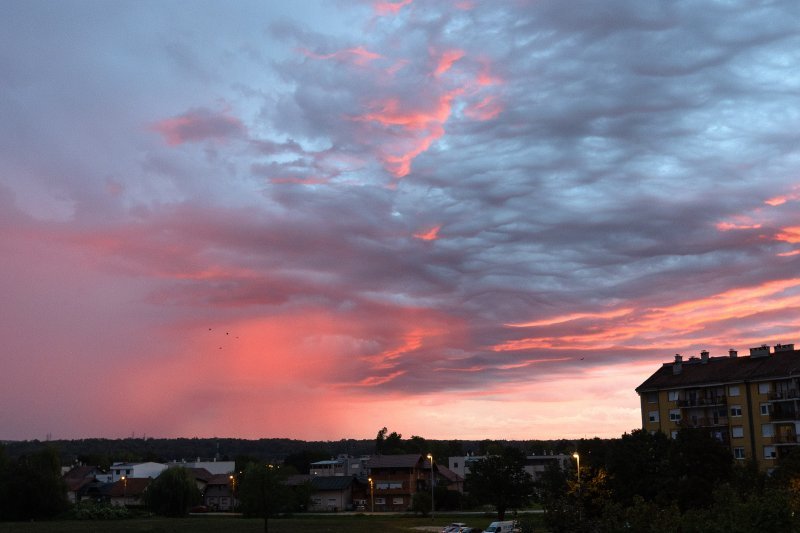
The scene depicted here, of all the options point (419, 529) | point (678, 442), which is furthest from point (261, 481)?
point (678, 442)

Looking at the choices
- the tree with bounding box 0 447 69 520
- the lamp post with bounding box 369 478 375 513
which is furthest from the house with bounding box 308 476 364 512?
the tree with bounding box 0 447 69 520

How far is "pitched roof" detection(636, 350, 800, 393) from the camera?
106 metres

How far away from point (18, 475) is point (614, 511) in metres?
129

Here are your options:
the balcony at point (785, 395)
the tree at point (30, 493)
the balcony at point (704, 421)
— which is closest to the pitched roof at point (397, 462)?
the tree at point (30, 493)

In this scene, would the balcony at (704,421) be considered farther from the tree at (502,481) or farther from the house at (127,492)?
the house at (127,492)

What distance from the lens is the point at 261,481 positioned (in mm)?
91750

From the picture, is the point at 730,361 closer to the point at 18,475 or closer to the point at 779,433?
the point at 779,433

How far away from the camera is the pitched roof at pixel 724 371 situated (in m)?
106

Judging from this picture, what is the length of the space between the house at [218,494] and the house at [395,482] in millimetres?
36415

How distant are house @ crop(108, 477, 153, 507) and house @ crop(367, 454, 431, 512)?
4927 centimetres

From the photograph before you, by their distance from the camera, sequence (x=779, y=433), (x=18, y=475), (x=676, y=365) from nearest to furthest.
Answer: (x=779, y=433), (x=676, y=365), (x=18, y=475)

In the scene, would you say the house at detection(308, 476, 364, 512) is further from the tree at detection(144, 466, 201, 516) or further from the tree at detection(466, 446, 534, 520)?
the tree at detection(466, 446, 534, 520)

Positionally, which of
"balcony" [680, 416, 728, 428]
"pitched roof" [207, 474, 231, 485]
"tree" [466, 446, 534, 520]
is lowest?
"pitched roof" [207, 474, 231, 485]

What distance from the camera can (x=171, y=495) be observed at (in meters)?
144
